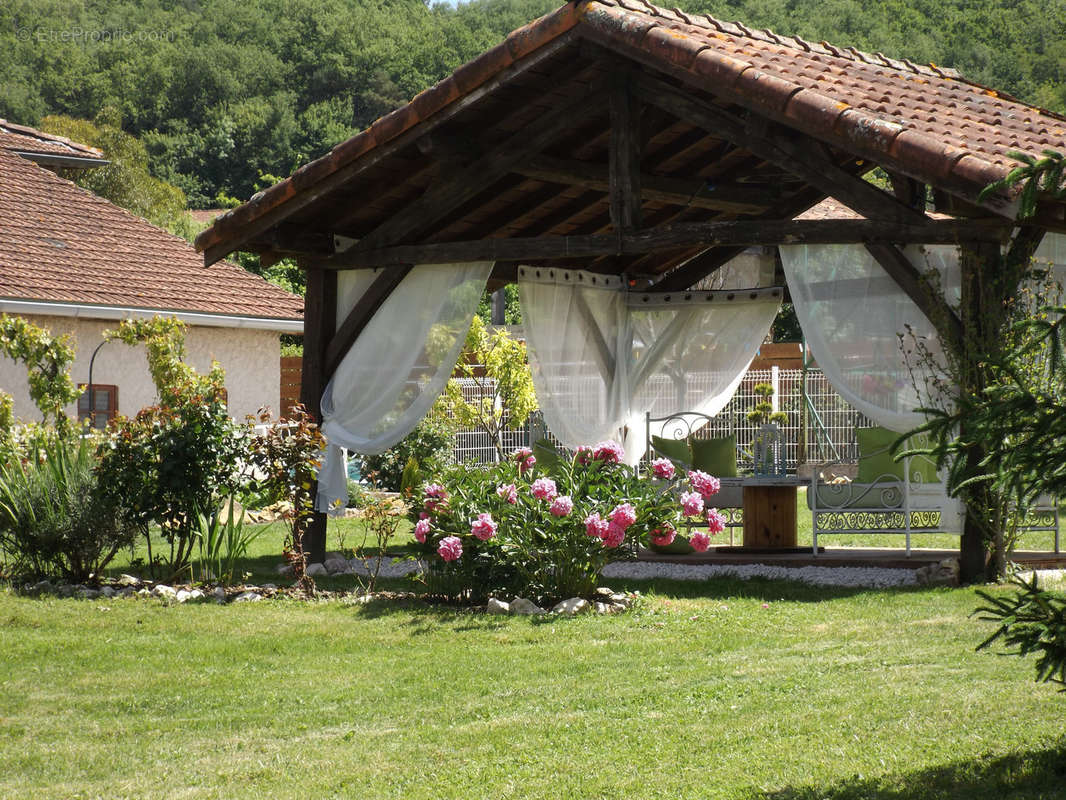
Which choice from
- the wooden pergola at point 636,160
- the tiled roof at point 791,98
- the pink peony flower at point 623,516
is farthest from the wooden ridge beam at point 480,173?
the pink peony flower at point 623,516

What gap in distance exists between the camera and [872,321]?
9.02 metres

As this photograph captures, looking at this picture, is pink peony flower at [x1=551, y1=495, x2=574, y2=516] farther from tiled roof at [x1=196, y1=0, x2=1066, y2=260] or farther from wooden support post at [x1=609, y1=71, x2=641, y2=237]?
Answer: tiled roof at [x1=196, y1=0, x2=1066, y2=260]

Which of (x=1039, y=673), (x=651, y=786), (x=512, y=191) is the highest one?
(x=512, y=191)

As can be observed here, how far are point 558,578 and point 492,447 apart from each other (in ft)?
33.6

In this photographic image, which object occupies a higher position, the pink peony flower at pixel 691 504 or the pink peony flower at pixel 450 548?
the pink peony flower at pixel 691 504

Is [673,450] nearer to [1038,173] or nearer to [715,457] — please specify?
[715,457]

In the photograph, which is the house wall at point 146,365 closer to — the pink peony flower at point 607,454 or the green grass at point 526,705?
the green grass at point 526,705

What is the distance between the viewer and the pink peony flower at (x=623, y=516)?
7806mm

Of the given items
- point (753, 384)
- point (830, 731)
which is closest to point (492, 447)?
point (753, 384)

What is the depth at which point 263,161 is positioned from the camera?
1718 inches

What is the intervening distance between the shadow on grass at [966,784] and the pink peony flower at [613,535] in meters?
3.56

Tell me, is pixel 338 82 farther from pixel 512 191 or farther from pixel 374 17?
pixel 512 191

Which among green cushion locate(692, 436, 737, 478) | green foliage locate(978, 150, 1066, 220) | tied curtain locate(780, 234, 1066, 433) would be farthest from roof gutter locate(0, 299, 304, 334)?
green foliage locate(978, 150, 1066, 220)

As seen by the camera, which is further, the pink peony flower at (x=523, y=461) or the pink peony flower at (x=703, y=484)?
the pink peony flower at (x=523, y=461)
